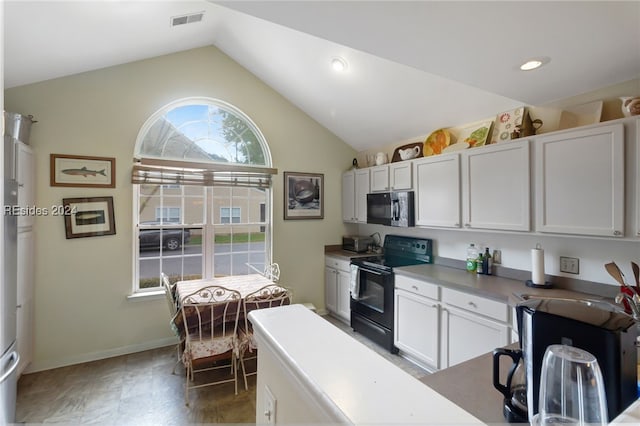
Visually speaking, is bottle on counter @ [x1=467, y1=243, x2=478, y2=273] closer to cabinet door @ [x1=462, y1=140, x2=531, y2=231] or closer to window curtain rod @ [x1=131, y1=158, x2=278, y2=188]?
cabinet door @ [x1=462, y1=140, x2=531, y2=231]

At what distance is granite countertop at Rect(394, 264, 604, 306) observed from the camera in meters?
2.15

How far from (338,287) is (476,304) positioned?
1.95 meters

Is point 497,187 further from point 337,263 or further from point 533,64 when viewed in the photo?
point 337,263

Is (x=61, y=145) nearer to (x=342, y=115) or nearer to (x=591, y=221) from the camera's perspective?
(x=342, y=115)

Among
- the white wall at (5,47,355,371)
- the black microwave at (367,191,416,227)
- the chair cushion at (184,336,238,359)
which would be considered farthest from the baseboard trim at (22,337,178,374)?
the black microwave at (367,191,416,227)

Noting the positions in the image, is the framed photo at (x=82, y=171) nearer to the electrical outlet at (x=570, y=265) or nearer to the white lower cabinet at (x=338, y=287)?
the white lower cabinet at (x=338, y=287)

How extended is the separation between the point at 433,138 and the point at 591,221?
1.65m

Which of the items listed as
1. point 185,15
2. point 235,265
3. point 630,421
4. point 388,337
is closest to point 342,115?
point 185,15

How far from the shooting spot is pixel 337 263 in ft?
13.2

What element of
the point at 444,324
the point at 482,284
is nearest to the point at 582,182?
the point at 482,284

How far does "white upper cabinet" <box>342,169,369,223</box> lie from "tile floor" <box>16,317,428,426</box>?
A: 74.9 inches

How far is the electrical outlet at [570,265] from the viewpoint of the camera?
7.45ft

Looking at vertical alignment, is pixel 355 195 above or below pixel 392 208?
above

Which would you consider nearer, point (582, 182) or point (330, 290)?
point (582, 182)
